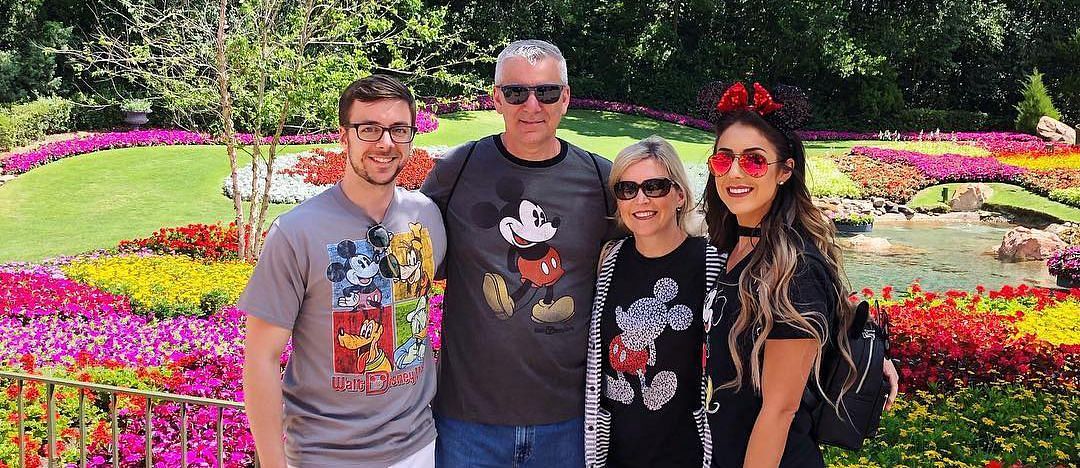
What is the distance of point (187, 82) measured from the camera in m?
10.7

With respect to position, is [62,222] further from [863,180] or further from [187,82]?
[863,180]

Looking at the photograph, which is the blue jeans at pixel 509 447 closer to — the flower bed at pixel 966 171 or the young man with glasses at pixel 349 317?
the young man with glasses at pixel 349 317

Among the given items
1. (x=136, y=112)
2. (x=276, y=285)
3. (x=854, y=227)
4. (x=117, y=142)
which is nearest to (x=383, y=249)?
(x=276, y=285)

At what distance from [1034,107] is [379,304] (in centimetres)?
2879

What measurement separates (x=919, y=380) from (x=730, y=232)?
389 cm

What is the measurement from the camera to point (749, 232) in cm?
250

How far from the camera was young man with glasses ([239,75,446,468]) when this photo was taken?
7.72 feet

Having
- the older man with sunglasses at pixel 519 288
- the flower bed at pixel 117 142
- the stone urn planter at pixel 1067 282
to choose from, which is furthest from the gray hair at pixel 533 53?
the flower bed at pixel 117 142

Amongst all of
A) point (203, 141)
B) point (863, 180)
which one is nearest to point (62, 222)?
point (203, 141)

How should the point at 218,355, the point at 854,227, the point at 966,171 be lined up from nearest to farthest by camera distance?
the point at 218,355 < the point at 854,227 < the point at 966,171

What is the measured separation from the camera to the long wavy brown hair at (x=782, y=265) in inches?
87.7

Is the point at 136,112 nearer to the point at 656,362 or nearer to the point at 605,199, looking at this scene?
the point at 605,199

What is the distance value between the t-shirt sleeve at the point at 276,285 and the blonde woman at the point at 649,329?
2.93 feet

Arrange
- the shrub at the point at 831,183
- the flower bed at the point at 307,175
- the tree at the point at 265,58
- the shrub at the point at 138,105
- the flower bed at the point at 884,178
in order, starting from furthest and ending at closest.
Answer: the shrub at the point at 138,105
the flower bed at the point at 884,178
the shrub at the point at 831,183
the flower bed at the point at 307,175
the tree at the point at 265,58
